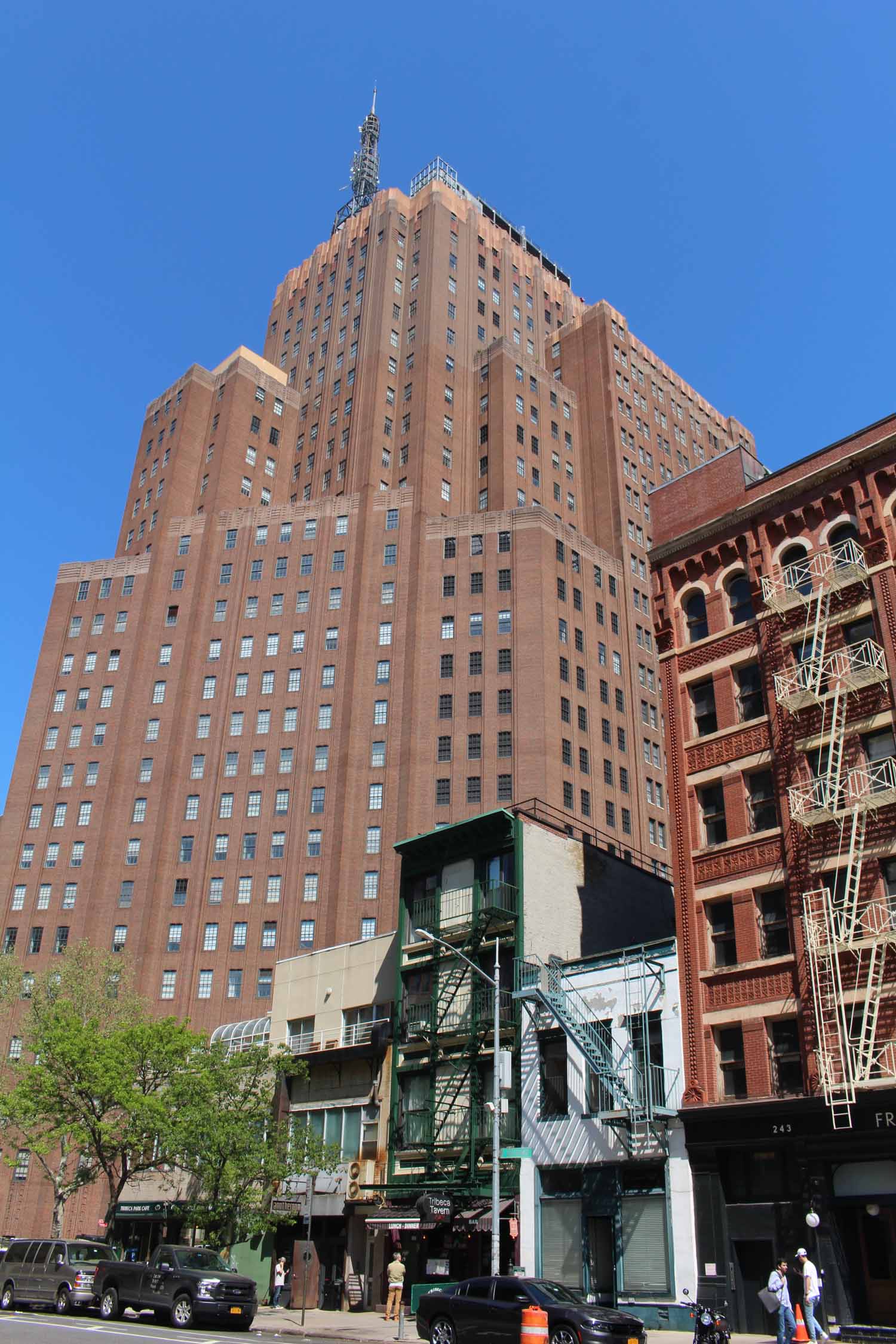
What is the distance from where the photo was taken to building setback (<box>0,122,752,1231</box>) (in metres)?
81.6

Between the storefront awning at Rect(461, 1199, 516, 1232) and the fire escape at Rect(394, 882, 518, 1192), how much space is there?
0.75m

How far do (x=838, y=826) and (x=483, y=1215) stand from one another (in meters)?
17.1

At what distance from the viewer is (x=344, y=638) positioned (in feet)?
298

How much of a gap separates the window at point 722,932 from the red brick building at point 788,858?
0.07 m

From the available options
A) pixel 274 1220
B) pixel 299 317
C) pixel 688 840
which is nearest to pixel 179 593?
pixel 299 317

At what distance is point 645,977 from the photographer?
34.6 m

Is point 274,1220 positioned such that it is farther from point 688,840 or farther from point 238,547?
point 238,547

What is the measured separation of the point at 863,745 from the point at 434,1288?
1805 cm

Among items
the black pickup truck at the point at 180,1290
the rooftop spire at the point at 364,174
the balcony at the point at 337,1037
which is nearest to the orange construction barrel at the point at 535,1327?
the black pickup truck at the point at 180,1290

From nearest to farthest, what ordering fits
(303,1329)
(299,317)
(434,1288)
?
1. (434,1288)
2. (303,1329)
3. (299,317)

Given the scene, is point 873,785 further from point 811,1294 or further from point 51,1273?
point 51,1273

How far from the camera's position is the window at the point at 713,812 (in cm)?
3475

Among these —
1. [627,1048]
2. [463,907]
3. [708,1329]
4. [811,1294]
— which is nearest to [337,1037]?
[463,907]

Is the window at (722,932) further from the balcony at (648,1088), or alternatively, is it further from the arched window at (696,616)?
the arched window at (696,616)
